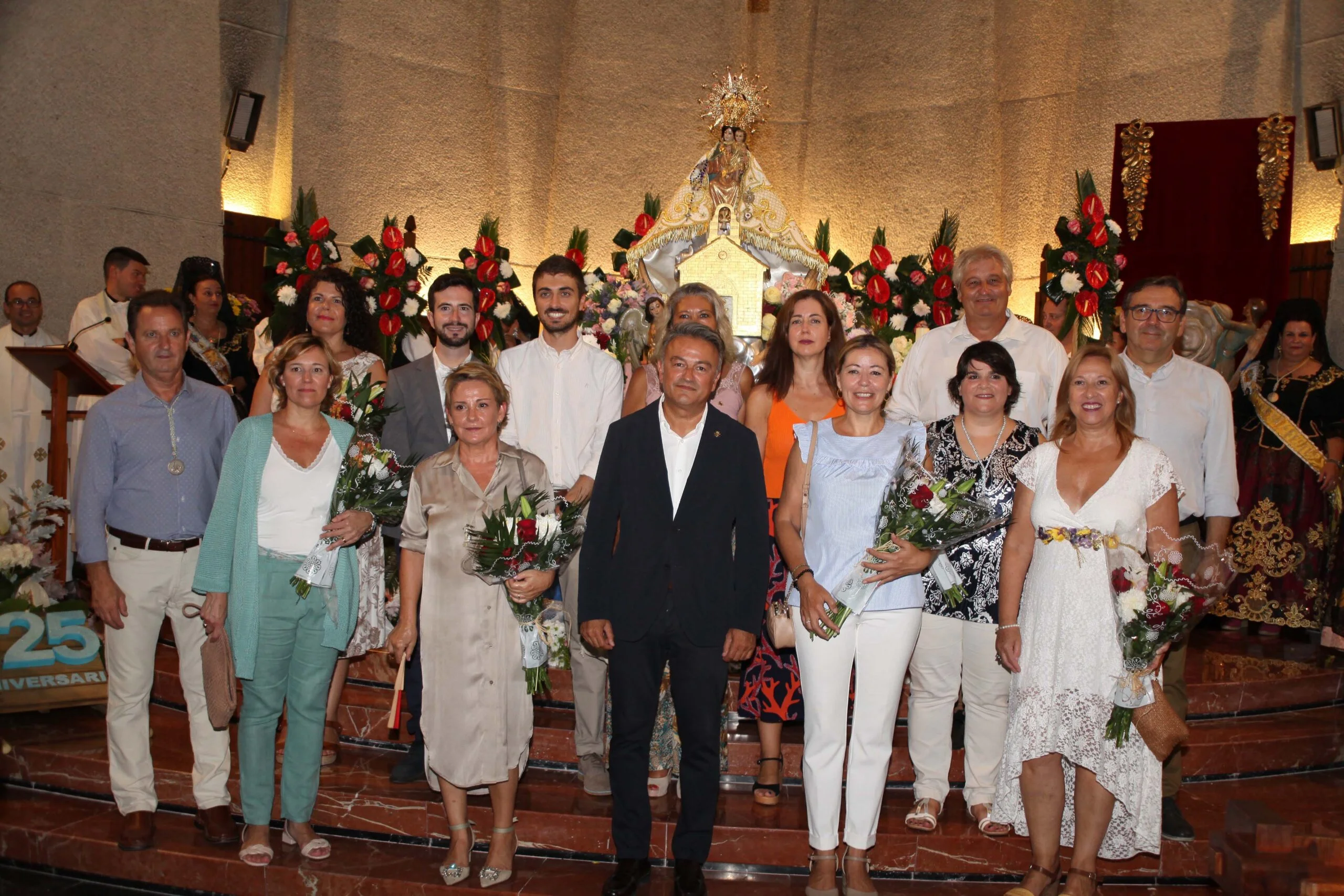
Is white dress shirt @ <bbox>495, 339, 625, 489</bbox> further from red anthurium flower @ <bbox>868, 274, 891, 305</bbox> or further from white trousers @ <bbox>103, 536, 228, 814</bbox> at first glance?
red anthurium flower @ <bbox>868, 274, 891, 305</bbox>

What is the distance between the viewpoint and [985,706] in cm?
390

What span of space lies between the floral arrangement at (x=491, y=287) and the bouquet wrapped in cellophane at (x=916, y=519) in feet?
13.7

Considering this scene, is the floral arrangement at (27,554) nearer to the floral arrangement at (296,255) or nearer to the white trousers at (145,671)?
the white trousers at (145,671)

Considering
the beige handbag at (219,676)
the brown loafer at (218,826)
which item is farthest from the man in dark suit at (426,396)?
the beige handbag at (219,676)

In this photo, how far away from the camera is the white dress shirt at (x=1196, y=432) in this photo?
13.6 ft

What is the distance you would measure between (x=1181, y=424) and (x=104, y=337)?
6.09 m

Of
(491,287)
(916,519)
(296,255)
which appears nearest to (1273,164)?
(491,287)

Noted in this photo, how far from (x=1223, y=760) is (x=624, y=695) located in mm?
2907

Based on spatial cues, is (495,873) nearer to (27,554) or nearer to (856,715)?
(856,715)

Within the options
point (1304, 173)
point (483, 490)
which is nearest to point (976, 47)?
point (1304, 173)

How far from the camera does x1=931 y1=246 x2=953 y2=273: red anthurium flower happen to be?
7.30 m

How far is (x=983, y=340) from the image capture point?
443cm

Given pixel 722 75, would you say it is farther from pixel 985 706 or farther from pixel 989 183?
pixel 985 706

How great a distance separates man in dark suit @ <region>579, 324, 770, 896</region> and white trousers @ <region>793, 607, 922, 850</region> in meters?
0.29
